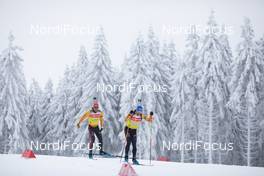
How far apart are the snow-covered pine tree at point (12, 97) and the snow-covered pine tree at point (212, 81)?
16244mm

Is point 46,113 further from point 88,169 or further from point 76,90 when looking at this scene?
point 88,169

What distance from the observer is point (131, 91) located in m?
36.7

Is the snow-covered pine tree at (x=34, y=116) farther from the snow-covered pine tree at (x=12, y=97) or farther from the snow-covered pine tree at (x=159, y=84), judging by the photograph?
the snow-covered pine tree at (x=159, y=84)

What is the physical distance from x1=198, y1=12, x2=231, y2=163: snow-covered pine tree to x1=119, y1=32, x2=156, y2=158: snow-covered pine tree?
4.62 m

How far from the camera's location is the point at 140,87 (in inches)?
1427

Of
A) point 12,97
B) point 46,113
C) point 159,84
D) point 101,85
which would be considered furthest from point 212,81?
point 46,113

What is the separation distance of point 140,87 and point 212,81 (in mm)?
6402

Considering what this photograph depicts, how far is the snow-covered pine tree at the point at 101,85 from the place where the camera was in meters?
36.3

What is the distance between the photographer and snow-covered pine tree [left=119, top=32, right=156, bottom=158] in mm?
35938

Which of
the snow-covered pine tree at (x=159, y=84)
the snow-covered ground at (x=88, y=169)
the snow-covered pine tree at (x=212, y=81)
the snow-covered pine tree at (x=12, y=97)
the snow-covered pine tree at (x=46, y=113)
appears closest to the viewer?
the snow-covered ground at (x=88, y=169)

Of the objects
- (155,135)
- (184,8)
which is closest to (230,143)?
(155,135)

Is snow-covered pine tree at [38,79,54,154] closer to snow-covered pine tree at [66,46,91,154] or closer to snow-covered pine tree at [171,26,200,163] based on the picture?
snow-covered pine tree at [66,46,91,154]

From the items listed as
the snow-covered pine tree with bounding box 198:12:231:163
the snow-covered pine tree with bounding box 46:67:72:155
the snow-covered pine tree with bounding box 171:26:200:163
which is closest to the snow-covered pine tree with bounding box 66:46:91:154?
the snow-covered pine tree with bounding box 46:67:72:155

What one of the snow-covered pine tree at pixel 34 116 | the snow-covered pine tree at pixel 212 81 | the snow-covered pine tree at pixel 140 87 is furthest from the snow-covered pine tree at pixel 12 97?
the snow-covered pine tree at pixel 212 81
